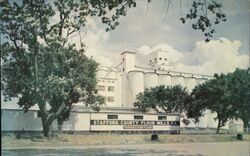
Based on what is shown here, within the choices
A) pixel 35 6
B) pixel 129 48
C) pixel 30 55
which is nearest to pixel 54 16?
pixel 35 6

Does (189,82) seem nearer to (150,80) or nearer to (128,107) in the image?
(150,80)

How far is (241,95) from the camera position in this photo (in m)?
17.9

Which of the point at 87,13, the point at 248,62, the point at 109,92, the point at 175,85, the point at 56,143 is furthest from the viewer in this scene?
the point at 175,85

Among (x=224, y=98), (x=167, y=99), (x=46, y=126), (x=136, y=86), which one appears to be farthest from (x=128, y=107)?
(x=46, y=126)

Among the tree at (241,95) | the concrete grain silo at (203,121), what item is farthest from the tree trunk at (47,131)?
the concrete grain silo at (203,121)

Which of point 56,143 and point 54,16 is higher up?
point 54,16

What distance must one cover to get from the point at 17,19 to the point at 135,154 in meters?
3.69

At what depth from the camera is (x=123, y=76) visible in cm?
1505

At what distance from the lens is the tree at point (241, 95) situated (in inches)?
642

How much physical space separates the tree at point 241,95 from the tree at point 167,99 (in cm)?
376

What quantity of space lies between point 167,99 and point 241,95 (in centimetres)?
818

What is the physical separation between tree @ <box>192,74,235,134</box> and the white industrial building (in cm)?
62

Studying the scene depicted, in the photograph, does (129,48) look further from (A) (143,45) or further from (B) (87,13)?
(B) (87,13)

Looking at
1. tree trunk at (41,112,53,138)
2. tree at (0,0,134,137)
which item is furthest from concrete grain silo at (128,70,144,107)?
tree at (0,0,134,137)
